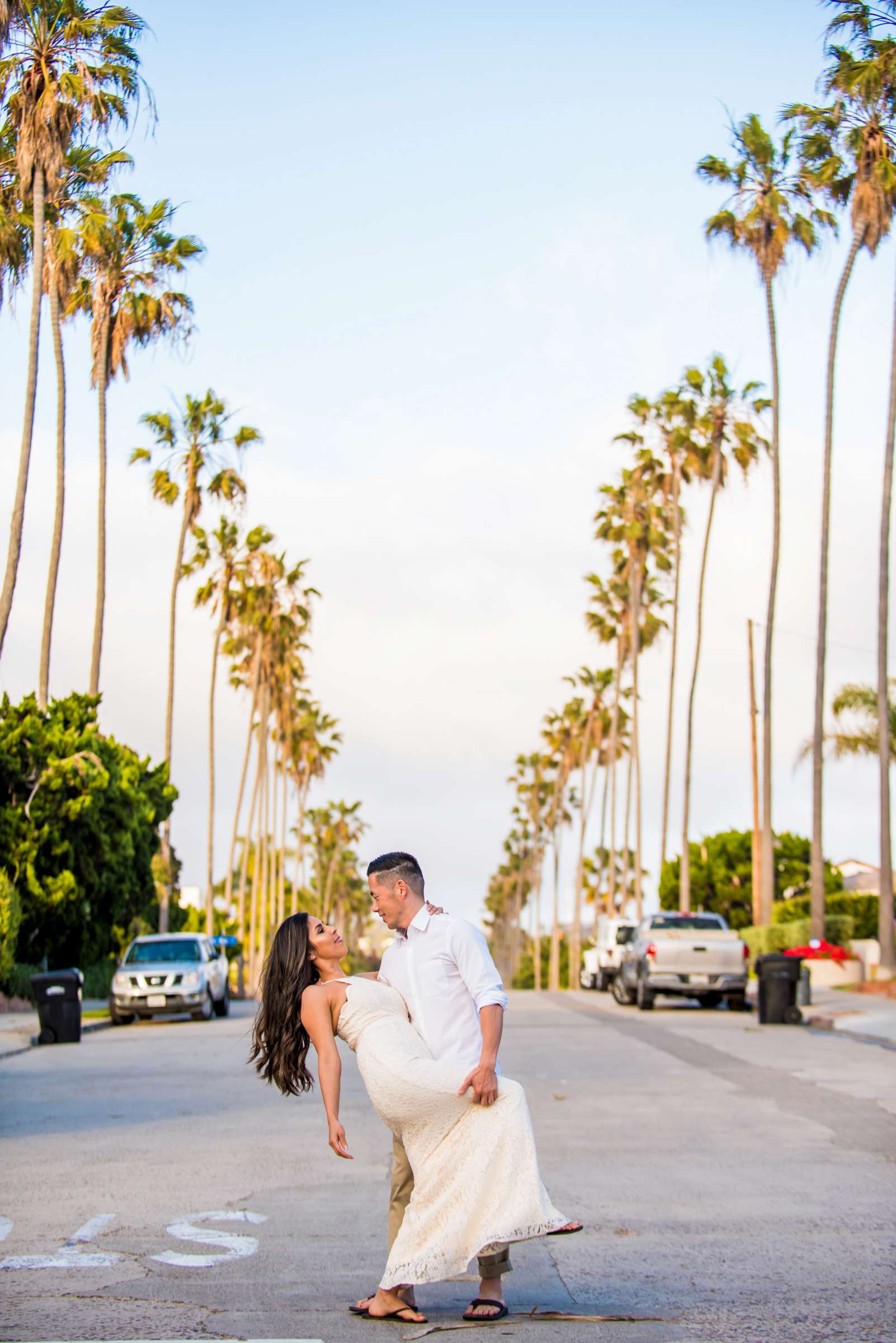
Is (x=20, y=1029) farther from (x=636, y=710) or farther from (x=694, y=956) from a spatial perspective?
A: (x=636, y=710)

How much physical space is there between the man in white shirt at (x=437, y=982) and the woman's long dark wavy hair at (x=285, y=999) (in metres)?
0.31

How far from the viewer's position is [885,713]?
3522cm

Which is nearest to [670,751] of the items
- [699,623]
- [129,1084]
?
[699,623]

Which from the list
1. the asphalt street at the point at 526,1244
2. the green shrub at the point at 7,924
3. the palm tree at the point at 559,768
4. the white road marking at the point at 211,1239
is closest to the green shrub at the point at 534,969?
the palm tree at the point at 559,768

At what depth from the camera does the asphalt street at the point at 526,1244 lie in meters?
6.26

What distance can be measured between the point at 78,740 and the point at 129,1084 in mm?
15414

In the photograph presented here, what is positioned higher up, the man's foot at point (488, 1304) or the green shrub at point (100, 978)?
the man's foot at point (488, 1304)

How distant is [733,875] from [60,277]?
170 feet

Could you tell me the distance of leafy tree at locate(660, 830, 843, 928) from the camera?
242 ft

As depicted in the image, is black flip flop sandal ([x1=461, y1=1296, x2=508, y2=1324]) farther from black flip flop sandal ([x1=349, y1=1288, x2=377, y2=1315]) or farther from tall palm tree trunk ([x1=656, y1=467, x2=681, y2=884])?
tall palm tree trunk ([x1=656, y1=467, x2=681, y2=884])

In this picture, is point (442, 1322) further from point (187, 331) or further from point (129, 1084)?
point (187, 331)

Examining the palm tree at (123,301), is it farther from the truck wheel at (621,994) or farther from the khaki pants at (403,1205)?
the khaki pants at (403,1205)

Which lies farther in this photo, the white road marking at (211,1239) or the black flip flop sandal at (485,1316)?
the white road marking at (211,1239)

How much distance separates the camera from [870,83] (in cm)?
3303
